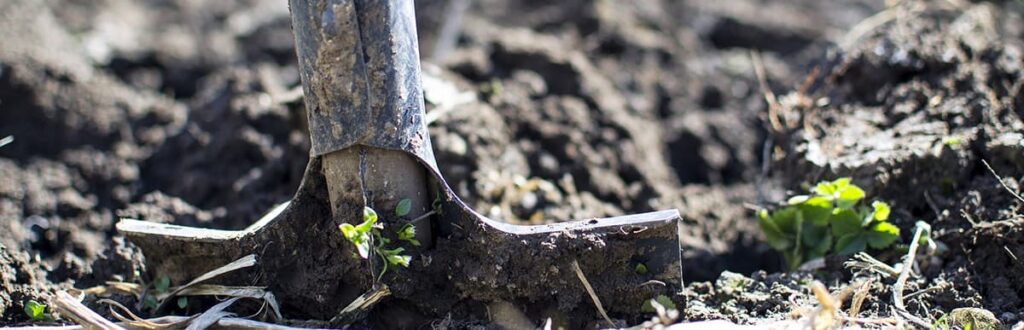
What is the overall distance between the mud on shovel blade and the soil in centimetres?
8

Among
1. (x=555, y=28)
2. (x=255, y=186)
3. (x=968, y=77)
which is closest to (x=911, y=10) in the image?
(x=968, y=77)

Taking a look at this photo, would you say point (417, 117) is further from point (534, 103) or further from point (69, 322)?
point (534, 103)

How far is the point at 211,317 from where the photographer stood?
1933 millimetres

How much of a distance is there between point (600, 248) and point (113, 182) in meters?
1.99

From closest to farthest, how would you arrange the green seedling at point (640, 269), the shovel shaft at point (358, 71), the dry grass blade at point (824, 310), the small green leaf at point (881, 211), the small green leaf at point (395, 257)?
1. the dry grass blade at point (824, 310)
2. the shovel shaft at point (358, 71)
3. the small green leaf at point (395, 257)
4. the green seedling at point (640, 269)
5. the small green leaf at point (881, 211)

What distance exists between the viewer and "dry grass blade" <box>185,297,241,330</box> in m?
1.90

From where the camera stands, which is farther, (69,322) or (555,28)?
(555,28)

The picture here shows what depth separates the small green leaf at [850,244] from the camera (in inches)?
87.6

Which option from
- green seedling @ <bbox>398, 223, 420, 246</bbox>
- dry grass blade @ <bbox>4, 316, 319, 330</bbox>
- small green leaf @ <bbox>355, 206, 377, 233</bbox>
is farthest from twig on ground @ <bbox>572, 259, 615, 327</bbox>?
dry grass blade @ <bbox>4, 316, 319, 330</bbox>

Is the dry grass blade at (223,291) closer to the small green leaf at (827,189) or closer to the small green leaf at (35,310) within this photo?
the small green leaf at (35,310)

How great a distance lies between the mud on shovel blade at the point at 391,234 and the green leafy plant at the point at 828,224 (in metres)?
0.51

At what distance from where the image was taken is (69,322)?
202cm

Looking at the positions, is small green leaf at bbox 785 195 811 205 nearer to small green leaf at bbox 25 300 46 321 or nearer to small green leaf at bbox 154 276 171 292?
small green leaf at bbox 154 276 171 292

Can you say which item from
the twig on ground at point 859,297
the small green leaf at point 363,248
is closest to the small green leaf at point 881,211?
the twig on ground at point 859,297
